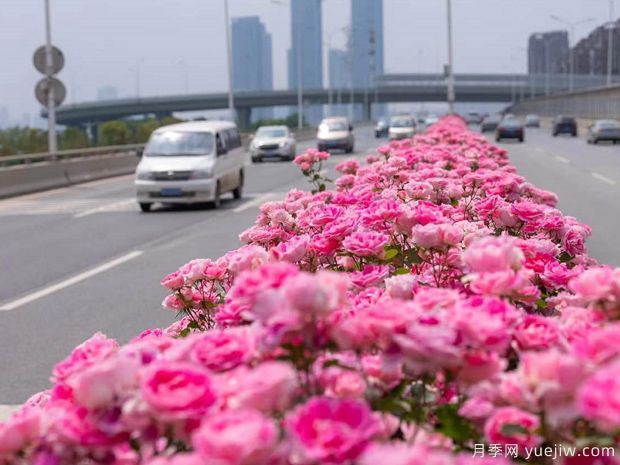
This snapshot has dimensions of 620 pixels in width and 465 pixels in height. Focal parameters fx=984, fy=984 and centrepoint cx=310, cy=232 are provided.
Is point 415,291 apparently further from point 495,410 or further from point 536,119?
point 536,119

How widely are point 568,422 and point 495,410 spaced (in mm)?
240

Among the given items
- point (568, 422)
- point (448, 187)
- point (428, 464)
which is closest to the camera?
point (428, 464)

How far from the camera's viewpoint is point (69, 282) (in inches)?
468

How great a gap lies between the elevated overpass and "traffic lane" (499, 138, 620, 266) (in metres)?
105

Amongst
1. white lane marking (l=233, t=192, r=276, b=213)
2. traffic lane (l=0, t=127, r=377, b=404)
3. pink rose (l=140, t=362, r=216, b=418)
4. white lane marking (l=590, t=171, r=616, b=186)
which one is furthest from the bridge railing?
pink rose (l=140, t=362, r=216, b=418)

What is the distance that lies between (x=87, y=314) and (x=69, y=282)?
2302 millimetres

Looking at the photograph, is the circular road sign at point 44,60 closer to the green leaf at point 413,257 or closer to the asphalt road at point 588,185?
the asphalt road at point 588,185

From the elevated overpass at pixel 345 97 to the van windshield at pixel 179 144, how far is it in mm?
112378

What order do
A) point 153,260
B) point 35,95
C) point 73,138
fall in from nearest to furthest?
1. point 153,260
2. point 35,95
3. point 73,138

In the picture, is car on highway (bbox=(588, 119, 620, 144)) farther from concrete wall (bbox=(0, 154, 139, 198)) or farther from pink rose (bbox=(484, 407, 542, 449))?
pink rose (bbox=(484, 407, 542, 449))

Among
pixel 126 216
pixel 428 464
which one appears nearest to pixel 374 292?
pixel 428 464

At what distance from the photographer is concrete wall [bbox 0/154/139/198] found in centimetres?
Answer: 2619

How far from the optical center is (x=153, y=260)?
1354 centimetres

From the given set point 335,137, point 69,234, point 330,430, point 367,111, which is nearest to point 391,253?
point 330,430
